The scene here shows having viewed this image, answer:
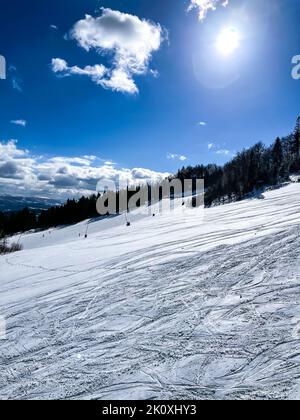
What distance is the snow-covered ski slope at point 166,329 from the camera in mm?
5500

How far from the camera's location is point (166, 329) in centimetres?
722

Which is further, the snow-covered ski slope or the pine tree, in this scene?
the pine tree

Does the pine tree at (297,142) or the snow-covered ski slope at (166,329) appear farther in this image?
the pine tree at (297,142)

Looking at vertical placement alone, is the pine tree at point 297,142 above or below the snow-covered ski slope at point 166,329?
above

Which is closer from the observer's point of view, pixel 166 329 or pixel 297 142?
pixel 166 329

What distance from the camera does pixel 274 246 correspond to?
1173 centimetres

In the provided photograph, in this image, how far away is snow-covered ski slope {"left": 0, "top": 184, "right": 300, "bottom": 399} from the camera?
18.0 feet

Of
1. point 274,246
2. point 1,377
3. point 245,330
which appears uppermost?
point 274,246

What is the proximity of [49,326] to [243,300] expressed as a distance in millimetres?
5757

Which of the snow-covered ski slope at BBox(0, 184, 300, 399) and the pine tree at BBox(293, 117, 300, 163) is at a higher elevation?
the pine tree at BBox(293, 117, 300, 163)

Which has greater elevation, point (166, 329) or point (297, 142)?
point (297, 142)
